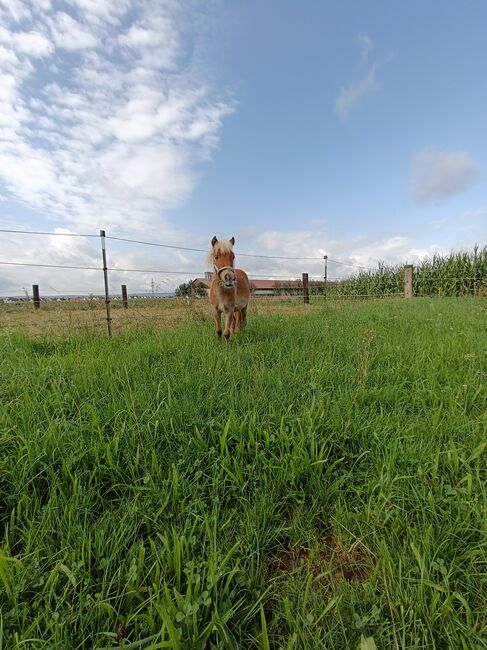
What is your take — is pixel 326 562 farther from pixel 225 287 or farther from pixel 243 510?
pixel 225 287

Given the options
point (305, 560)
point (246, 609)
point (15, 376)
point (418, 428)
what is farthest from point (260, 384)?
point (15, 376)

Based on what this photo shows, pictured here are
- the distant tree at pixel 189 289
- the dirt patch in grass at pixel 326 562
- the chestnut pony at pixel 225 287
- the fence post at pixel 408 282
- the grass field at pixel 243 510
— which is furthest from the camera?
the fence post at pixel 408 282

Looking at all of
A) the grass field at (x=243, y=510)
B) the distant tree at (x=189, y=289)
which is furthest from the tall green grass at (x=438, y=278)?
the grass field at (x=243, y=510)

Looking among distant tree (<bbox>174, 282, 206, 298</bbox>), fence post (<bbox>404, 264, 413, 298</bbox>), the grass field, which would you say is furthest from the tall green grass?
the grass field

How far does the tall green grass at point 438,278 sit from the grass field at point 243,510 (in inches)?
446

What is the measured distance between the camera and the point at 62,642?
3.24 feet

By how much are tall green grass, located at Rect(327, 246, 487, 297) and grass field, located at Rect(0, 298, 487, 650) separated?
11334mm

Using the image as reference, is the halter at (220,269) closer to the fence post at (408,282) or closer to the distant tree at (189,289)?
the distant tree at (189,289)

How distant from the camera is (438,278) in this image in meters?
14.5

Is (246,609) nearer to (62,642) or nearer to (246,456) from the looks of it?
(62,642)

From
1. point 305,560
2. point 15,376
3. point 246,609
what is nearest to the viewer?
point 246,609

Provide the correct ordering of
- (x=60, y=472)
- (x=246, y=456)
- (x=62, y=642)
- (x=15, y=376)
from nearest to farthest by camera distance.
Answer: (x=62, y=642) → (x=60, y=472) → (x=246, y=456) → (x=15, y=376)

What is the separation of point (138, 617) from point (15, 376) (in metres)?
2.58

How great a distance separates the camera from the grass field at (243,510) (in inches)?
41.8
